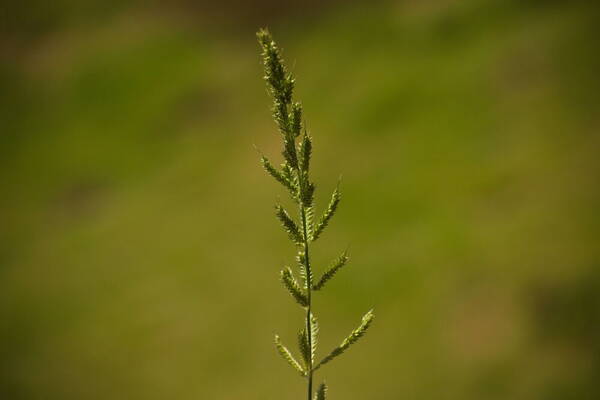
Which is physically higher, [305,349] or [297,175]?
[297,175]

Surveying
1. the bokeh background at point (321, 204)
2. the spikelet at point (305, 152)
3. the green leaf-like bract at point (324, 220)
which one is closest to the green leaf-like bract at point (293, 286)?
the green leaf-like bract at point (324, 220)

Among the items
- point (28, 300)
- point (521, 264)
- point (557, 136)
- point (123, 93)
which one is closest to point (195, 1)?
point (123, 93)

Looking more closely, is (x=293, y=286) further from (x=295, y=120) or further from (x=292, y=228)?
(x=295, y=120)

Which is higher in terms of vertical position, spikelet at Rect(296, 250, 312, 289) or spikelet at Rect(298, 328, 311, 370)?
spikelet at Rect(296, 250, 312, 289)

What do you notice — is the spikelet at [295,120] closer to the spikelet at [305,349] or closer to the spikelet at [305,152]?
the spikelet at [305,152]

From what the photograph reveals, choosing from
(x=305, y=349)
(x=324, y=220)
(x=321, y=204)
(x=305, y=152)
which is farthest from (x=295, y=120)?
(x=321, y=204)

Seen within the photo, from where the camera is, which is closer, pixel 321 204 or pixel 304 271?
pixel 304 271

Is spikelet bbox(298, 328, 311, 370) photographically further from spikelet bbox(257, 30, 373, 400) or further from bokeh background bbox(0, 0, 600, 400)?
bokeh background bbox(0, 0, 600, 400)

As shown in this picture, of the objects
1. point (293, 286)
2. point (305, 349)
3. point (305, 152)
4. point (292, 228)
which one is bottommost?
point (305, 349)

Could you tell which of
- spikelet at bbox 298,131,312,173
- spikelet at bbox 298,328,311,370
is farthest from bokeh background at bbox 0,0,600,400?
spikelet at bbox 298,131,312,173
